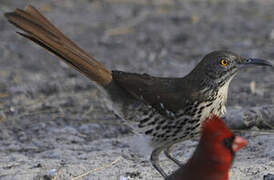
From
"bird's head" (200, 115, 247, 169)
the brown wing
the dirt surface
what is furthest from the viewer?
the dirt surface

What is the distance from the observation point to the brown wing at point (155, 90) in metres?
4.69

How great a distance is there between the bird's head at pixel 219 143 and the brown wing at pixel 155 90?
1.24 m

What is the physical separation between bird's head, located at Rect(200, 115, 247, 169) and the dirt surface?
48.3 inches

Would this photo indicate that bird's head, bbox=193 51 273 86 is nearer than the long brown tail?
Yes

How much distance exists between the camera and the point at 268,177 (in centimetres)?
434

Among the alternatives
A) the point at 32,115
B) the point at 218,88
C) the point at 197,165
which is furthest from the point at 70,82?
the point at 197,165

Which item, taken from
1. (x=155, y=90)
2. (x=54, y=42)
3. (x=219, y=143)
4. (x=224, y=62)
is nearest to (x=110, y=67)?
(x=54, y=42)

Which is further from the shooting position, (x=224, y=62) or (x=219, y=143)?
(x=224, y=62)

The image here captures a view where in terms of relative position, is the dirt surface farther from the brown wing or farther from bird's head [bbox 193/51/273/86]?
bird's head [bbox 193/51/273/86]

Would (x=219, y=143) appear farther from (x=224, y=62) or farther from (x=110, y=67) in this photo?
(x=110, y=67)

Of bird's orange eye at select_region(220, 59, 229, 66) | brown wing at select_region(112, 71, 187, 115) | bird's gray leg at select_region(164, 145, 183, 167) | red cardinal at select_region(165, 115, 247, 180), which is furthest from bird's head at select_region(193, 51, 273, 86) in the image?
red cardinal at select_region(165, 115, 247, 180)

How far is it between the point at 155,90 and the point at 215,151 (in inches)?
61.6

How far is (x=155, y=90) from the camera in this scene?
4.87 meters

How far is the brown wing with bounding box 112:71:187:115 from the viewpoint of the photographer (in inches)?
185
